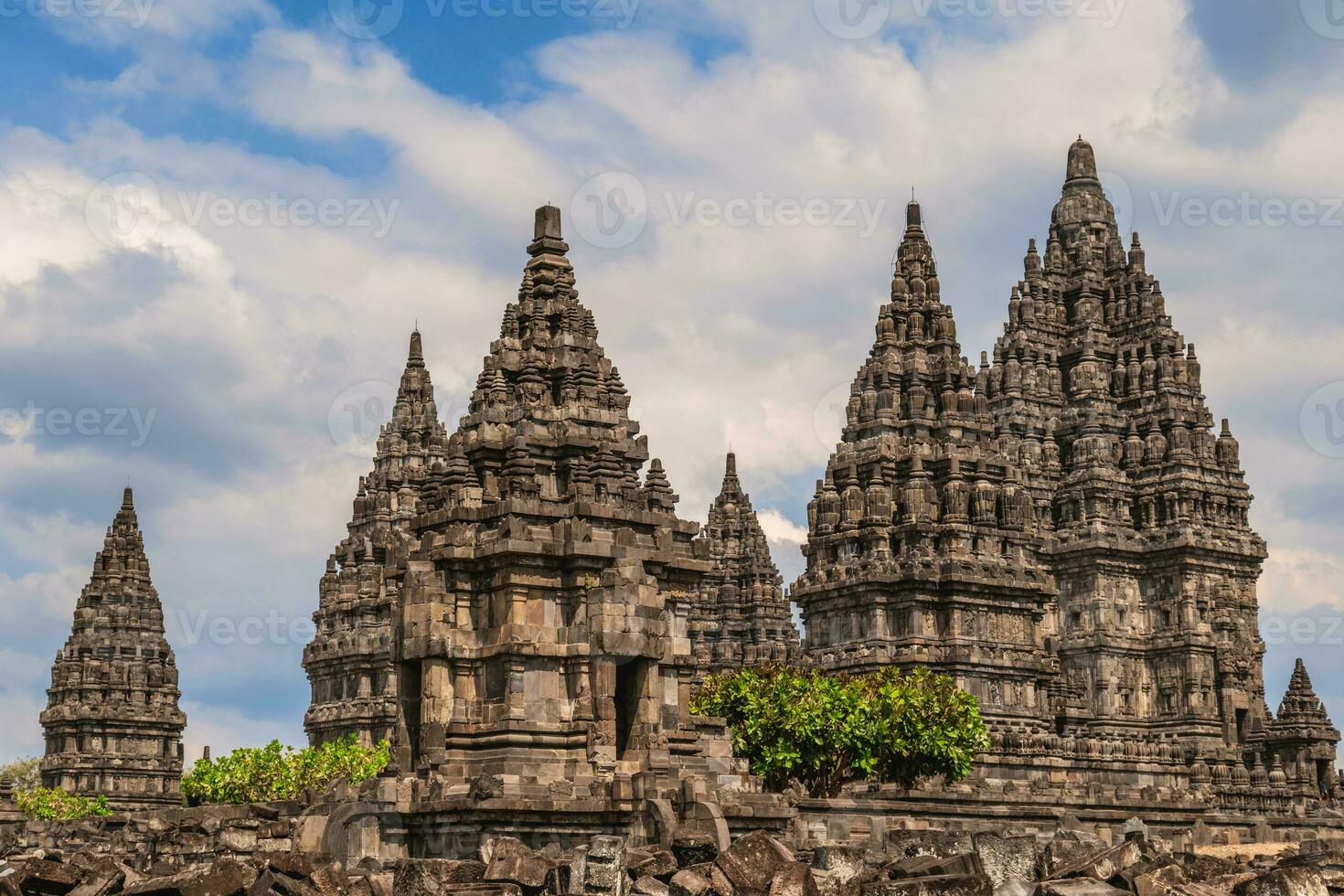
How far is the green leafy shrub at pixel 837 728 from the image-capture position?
5728 cm

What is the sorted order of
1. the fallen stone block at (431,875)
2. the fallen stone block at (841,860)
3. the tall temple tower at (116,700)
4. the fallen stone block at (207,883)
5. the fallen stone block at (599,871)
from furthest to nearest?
1. the tall temple tower at (116,700)
2. the fallen stone block at (841,860)
3. the fallen stone block at (207,883)
4. the fallen stone block at (599,871)
5. the fallen stone block at (431,875)

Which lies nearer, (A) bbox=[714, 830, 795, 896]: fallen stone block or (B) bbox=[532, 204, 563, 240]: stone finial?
(A) bbox=[714, 830, 795, 896]: fallen stone block

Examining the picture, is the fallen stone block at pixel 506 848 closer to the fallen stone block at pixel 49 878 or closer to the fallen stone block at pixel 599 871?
the fallen stone block at pixel 599 871

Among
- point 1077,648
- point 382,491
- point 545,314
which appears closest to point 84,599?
point 382,491

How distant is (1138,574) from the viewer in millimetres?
88875

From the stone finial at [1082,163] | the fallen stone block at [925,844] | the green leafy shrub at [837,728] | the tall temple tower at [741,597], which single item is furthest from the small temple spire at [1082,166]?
the fallen stone block at [925,844]

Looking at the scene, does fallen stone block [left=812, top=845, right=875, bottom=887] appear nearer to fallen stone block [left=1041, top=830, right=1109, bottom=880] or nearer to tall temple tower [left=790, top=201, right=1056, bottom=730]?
fallen stone block [left=1041, top=830, right=1109, bottom=880]

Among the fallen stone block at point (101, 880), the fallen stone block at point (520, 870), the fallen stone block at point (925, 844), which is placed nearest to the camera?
the fallen stone block at point (520, 870)

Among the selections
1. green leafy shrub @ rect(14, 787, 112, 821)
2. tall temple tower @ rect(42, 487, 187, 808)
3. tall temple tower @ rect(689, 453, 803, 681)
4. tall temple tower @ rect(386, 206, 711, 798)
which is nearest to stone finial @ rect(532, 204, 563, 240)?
tall temple tower @ rect(386, 206, 711, 798)

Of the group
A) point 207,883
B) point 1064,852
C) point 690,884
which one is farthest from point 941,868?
point 207,883

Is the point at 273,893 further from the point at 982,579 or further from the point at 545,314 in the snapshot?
the point at 982,579

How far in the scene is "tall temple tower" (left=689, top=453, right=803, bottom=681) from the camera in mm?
93375

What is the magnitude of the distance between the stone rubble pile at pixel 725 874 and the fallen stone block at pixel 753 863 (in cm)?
2

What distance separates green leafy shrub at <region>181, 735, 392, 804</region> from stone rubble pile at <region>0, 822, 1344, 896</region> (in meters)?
40.2
